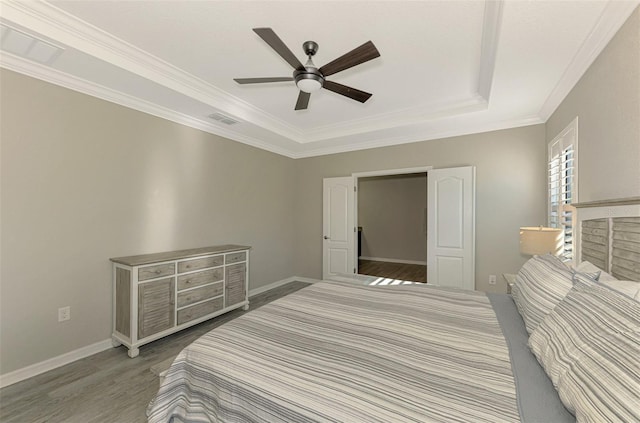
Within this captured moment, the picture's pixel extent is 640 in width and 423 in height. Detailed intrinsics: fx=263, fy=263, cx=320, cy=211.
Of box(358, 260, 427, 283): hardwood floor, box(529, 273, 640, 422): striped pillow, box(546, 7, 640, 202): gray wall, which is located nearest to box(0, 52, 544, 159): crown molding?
box(546, 7, 640, 202): gray wall

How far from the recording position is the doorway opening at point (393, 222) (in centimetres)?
707

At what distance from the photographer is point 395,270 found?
248 inches

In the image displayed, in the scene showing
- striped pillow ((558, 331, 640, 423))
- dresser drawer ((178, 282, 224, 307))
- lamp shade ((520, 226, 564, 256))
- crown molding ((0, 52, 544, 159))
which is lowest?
dresser drawer ((178, 282, 224, 307))

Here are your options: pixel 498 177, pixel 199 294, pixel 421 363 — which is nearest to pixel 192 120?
pixel 199 294

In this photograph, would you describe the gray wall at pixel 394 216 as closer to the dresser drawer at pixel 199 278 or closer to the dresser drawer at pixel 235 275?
the dresser drawer at pixel 235 275

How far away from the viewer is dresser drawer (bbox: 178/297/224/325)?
290 centimetres

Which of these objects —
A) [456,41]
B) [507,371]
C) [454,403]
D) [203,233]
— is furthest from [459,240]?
[203,233]

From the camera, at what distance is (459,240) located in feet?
12.6

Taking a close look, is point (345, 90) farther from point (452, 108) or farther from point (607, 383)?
point (607, 383)

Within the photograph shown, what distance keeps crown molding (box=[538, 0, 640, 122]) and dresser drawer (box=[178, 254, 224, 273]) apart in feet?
12.9

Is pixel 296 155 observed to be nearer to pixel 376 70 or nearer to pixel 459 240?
pixel 376 70

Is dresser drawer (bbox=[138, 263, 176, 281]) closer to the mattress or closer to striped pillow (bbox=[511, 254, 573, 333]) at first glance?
the mattress

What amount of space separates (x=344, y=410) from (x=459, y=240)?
3561 mm

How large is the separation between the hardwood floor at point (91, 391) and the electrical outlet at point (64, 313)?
417 mm
